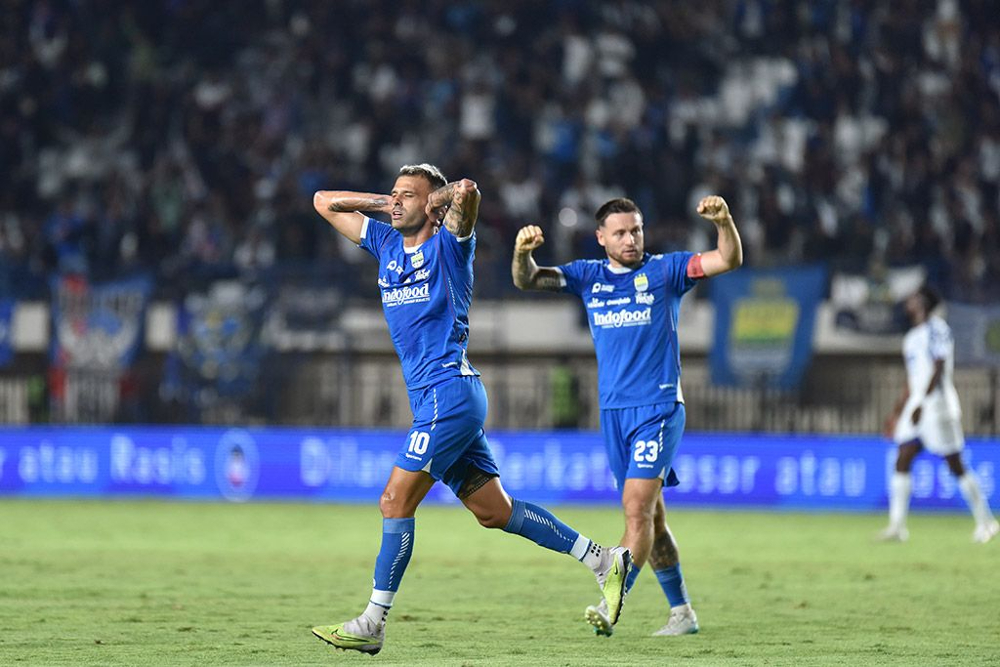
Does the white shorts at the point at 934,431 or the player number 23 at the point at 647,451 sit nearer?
the player number 23 at the point at 647,451

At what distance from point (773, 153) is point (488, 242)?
4753 millimetres

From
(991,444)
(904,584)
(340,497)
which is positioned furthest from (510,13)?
(904,584)

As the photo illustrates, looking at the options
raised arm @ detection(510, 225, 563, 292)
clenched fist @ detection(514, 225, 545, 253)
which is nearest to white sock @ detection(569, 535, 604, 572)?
raised arm @ detection(510, 225, 563, 292)

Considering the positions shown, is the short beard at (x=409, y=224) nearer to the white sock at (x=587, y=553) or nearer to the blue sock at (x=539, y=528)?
the blue sock at (x=539, y=528)

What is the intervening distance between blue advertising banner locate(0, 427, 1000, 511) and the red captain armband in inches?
434

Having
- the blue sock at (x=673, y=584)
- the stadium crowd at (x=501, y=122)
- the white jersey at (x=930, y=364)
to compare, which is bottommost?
the blue sock at (x=673, y=584)

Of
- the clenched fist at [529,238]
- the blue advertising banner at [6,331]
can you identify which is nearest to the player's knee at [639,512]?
the clenched fist at [529,238]

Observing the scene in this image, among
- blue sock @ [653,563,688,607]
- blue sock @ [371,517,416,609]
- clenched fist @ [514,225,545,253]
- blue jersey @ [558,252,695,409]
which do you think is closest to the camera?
blue sock @ [371,517,416,609]

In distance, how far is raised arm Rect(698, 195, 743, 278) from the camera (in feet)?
26.6

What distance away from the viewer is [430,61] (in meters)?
26.5

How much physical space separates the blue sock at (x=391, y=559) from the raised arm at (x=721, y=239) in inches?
80.5

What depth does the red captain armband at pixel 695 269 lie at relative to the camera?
340 inches

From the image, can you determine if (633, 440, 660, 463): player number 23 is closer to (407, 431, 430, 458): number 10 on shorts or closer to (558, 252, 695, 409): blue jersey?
(558, 252, 695, 409): blue jersey

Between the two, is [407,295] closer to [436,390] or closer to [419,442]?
[436,390]
